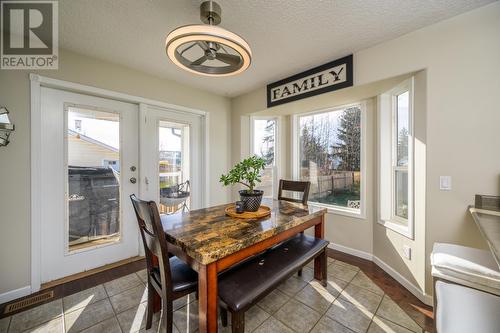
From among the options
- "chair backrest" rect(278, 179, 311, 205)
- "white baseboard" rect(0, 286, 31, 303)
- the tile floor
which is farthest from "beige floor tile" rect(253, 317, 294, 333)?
"white baseboard" rect(0, 286, 31, 303)

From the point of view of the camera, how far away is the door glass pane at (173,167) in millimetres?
2932

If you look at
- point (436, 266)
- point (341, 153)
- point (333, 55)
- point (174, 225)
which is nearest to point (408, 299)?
point (436, 266)

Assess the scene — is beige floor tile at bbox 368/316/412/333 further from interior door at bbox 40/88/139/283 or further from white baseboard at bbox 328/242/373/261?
interior door at bbox 40/88/139/283

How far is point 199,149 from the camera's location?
3340 mm

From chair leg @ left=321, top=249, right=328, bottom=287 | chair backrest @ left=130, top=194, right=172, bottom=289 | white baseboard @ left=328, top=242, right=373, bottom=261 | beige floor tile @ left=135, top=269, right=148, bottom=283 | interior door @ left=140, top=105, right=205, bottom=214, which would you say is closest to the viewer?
chair backrest @ left=130, top=194, right=172, bottom=289

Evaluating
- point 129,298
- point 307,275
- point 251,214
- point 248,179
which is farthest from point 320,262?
point 129,298

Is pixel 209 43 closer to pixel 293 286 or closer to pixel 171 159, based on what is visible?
pixel 171 159

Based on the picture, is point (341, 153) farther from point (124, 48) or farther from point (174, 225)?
point (124, 48)

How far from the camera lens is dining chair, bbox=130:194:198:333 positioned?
116 centimetres

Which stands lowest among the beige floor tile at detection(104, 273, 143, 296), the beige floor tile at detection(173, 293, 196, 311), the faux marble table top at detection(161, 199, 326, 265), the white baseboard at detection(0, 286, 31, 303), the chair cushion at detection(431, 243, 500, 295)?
the beige floor tile at detection(173, 293, 196, 311)

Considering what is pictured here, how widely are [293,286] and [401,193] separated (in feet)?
5.17

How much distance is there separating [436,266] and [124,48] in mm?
3094

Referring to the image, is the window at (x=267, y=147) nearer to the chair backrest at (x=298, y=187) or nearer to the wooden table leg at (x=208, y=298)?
the chair backrest at (x=298, y=187)

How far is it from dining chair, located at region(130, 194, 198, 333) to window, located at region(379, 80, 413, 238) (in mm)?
2116
